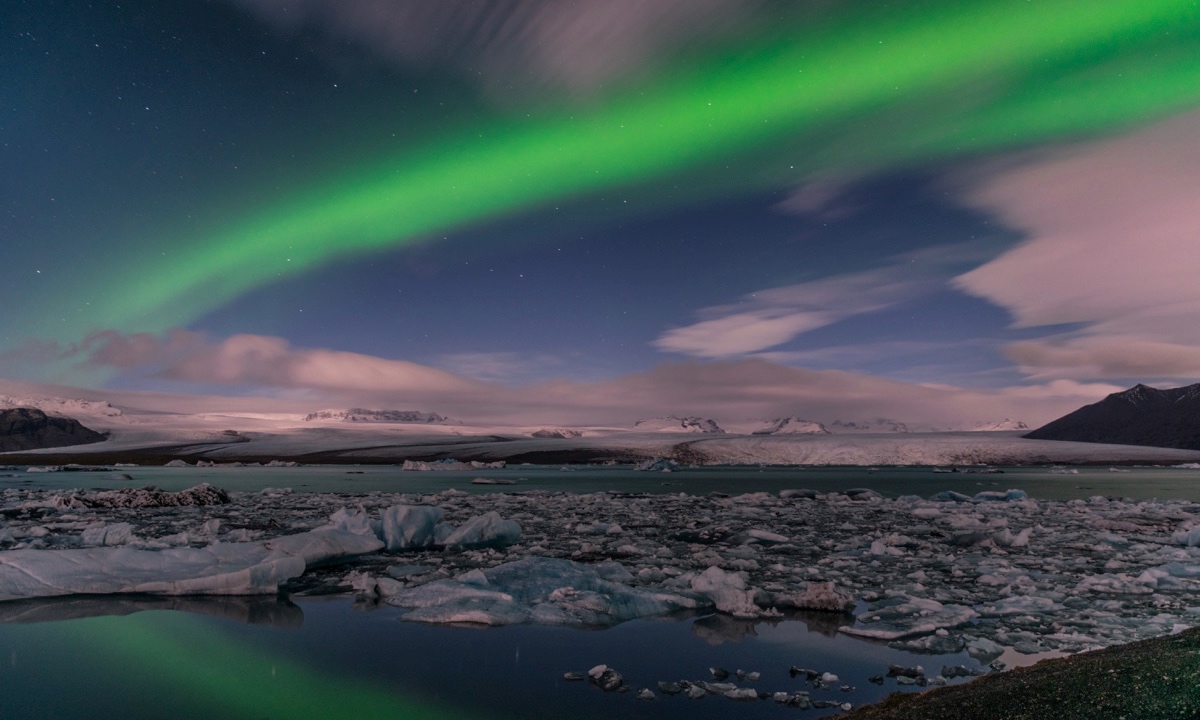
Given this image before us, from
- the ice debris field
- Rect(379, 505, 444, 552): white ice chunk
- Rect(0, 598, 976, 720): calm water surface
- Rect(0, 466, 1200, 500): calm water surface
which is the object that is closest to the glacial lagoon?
Rect(0, 598, 976, 720): calm water surface

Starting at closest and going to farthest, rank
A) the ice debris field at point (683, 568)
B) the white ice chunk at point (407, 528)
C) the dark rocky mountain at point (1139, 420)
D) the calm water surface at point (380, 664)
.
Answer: the calm water surface at point (380, 664) → the ice debris field at point (683, 568) → the white ice chunk at point (407, 528) → the dark rocky mountain at point (1139, 420)

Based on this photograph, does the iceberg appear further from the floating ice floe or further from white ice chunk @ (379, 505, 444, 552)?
white ice chunk @ (379, 505, 444, 552)

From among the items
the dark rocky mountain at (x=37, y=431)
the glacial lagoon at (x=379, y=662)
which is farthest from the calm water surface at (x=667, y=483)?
the dark rocky mountain at (x=37, y=431)

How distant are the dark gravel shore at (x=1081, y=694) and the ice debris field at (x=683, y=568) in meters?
1.89

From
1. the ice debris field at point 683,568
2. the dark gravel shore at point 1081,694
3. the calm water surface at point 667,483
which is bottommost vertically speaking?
the calm water surface at point 667,483

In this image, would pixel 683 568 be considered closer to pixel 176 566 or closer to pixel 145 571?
pixel 176 566

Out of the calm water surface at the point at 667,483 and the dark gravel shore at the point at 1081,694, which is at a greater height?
the dark gravel shore at the point at 1081,694

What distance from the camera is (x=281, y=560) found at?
9000 millimetres

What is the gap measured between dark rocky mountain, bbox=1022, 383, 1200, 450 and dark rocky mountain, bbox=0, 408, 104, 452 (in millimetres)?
215699

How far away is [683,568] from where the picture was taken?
1002cm

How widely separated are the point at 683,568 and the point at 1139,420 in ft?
565

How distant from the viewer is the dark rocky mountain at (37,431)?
146 m

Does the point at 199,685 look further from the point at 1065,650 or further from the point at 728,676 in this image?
the point at 1065,650

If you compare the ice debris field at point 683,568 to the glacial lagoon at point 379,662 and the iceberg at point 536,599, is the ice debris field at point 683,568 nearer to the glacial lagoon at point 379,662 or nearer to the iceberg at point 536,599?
the iceberg at point 536,599
